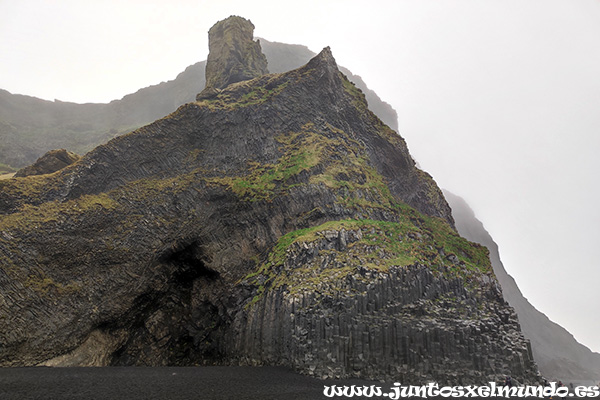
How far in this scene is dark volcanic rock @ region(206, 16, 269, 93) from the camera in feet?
190

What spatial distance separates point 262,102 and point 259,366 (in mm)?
31844

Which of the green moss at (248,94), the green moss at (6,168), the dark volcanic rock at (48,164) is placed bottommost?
the dark volcanic rock at (48,164)

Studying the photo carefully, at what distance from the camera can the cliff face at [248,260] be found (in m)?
22.0

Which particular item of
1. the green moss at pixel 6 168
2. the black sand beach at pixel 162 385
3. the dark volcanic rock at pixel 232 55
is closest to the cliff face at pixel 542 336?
the dark volcanic rock at pixel 232 55

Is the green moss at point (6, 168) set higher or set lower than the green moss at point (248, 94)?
lower

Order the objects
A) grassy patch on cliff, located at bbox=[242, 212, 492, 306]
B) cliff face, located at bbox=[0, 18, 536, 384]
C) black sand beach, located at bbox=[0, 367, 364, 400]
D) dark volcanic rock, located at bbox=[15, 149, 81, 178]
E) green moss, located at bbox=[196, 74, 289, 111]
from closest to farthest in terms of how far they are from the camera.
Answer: black sand beach, located at bbox=[0, 367, 364, 400] → cliff face, located at bbox=[0, 18, 536, 384] → grassy patch on cliff, located at bbox=[242, 212, 492, 306] → dark volcanic rock, located at bbox=[15, 149, 81, 178] → green moss, located at bbox=[196, 74, 289, 111]

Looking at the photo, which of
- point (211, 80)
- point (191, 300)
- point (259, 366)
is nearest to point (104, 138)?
point (211, 80)

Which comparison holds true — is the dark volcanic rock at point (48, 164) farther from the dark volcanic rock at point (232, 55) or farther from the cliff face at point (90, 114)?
the cliff face at point (90, 114)

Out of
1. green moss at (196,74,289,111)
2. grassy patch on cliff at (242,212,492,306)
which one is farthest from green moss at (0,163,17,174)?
grassy patch on cliff at (242,212,492,306)

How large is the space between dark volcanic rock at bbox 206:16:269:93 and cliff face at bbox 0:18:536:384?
655 inches

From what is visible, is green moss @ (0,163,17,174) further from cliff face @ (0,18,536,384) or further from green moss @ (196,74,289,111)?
green moss @ (196,74,289,111)

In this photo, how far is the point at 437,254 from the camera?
2936 centimetres

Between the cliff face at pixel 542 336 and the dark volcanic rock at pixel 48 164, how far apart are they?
10977cm

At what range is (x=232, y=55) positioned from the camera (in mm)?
58969
